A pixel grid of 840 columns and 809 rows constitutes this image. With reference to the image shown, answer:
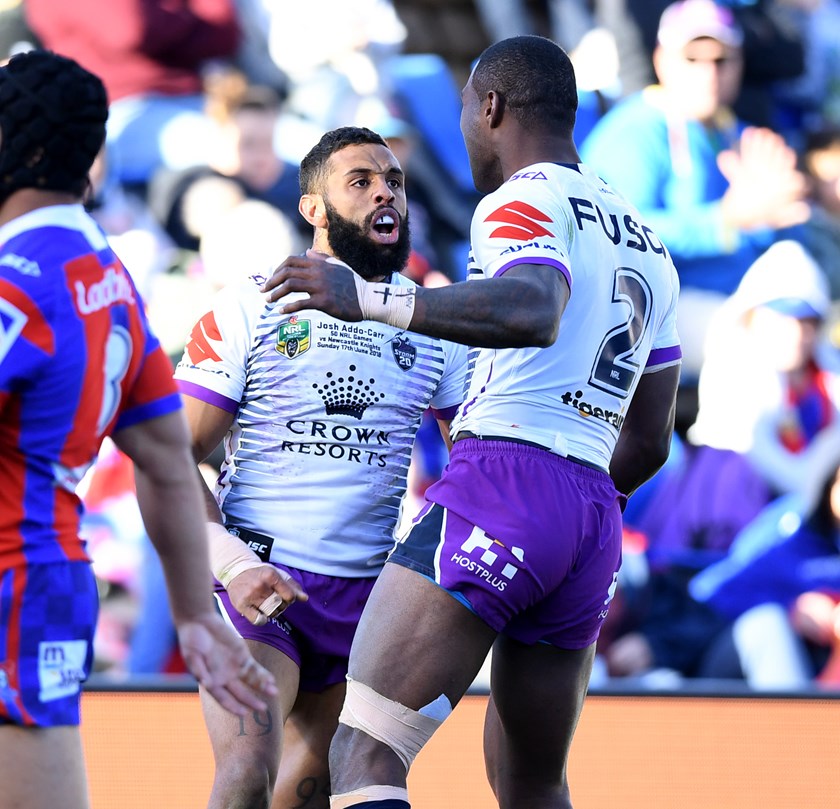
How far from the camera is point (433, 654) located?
3312 mm

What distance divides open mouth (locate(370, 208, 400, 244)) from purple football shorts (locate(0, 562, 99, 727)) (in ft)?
6.26

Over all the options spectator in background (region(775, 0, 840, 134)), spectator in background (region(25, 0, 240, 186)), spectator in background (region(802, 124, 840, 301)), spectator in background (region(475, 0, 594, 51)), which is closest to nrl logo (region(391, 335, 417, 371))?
spectator in background (region(25, 0, 240, 186))

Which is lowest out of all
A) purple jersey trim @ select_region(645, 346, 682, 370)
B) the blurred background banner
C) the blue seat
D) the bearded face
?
the blurred background banner

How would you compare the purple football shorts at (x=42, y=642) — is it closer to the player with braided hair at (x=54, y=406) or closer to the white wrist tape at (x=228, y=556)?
the player with braided hair at (x=54, y=406)

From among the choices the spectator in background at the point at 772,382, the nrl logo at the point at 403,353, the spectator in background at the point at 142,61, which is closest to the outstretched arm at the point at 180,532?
the nrl logo at the point at 403,353

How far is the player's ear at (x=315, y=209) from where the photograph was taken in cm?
428

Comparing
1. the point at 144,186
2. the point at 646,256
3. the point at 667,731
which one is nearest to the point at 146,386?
the point at 646,256

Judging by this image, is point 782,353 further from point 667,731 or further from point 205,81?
point 205,81

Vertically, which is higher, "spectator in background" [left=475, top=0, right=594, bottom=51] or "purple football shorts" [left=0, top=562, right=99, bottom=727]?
"spectator in background" [left=475, top=0, right=594, bottom=51]

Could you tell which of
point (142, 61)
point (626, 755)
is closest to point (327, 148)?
point (626, 755)

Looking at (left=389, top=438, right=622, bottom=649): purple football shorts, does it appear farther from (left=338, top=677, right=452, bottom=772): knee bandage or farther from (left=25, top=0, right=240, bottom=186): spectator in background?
(left=25, top=0, right=240, bottom=186): spectator in background

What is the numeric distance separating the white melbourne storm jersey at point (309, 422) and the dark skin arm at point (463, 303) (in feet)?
3.21

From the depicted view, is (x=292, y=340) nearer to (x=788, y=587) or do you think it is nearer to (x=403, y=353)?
(x=403, y=353)

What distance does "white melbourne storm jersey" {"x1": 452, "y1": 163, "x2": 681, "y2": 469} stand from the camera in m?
3.34
